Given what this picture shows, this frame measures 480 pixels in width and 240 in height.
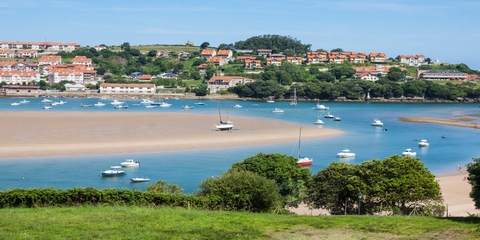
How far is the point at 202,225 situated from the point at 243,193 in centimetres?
379

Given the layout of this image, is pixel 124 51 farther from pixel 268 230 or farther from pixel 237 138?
pixel 268 230

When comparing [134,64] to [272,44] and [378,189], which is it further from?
[378,189]

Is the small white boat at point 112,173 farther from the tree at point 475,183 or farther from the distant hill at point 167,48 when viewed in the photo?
the distant hill at point 167,48

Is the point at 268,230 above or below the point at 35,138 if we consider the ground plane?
above

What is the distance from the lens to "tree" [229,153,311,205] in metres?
20.8

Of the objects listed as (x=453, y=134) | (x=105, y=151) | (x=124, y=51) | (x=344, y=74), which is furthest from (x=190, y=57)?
(x=105, y=151)

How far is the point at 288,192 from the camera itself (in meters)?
20.8

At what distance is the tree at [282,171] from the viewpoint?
2080 centimetres

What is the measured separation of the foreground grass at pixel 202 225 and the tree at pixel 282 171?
6.11 meters

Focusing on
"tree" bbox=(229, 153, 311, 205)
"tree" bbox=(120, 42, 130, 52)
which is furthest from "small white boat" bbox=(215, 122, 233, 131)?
"tree" bbox=(120, 42, 130, 52)

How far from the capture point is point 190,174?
29031 mm

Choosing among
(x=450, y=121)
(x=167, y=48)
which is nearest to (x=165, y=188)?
(x=450, y=121)

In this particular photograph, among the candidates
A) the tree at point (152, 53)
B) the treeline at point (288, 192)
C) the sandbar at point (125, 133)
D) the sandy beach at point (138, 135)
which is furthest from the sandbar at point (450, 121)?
the tree at point (152, 53)

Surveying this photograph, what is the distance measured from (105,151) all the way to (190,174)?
8.71m
